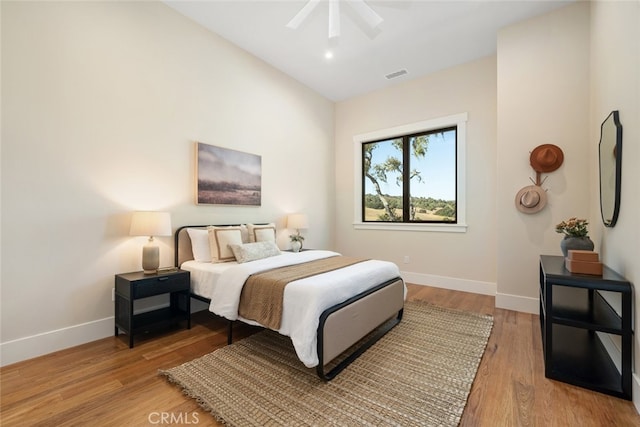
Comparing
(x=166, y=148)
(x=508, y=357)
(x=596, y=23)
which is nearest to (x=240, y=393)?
(x=508, y=357)

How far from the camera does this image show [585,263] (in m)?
1.98

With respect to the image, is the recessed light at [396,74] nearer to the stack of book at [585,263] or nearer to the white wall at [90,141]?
the white wall at [90,141]

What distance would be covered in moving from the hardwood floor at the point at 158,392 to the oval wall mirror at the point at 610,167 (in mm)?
1246

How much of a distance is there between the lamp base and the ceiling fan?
8.54ft

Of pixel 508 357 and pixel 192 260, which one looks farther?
pixel 192 260

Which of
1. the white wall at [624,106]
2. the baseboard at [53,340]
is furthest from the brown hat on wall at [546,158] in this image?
the baseboard at [53,340]

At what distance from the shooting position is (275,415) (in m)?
1.57

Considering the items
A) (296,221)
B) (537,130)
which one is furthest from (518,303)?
(296,221)

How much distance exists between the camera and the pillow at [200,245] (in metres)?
3.08

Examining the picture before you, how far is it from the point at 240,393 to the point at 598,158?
3.59m

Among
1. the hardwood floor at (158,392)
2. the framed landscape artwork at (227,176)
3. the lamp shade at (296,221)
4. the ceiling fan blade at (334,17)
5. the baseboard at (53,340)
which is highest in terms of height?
the ceiling fan blade at (334,17)

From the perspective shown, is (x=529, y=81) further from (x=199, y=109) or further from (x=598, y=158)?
(x=199, y=109)

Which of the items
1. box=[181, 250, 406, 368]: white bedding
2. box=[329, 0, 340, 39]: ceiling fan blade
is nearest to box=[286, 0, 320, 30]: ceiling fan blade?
box=[329, 0, 340, 39]: ceiling fan blade

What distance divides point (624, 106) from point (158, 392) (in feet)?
12.1
